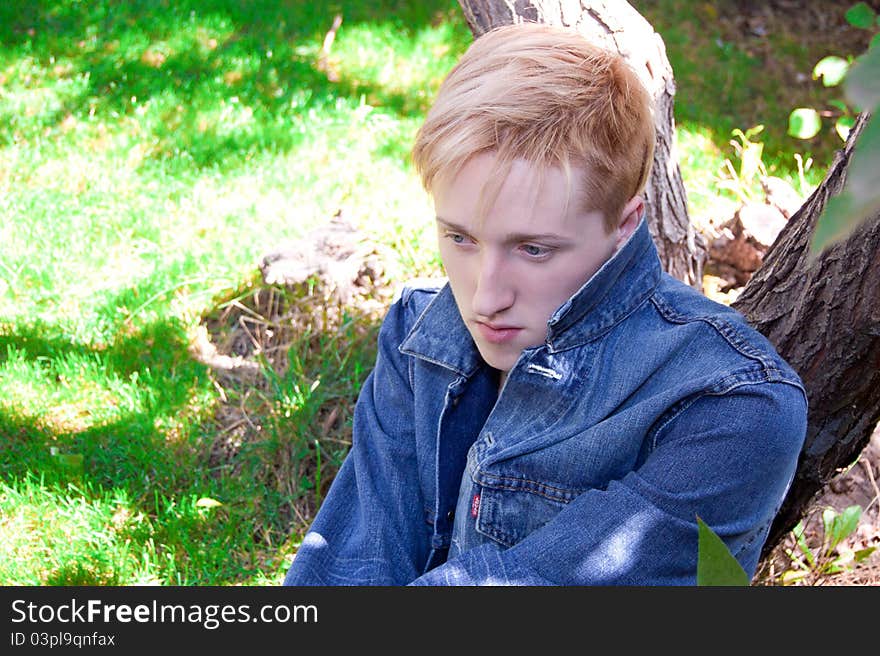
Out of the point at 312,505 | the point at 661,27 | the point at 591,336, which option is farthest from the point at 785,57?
the point at 591,336

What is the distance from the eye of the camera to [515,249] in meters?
1.74

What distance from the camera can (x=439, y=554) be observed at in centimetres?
216

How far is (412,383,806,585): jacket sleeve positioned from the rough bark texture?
46cm

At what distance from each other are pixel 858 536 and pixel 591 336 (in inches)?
61.1

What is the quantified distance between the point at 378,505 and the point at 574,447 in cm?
54

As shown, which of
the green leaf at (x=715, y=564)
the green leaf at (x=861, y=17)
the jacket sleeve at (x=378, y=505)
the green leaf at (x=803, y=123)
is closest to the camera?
Answer: the green leaf at (x=715, y=564)

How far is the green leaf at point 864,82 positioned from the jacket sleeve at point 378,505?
175 cm

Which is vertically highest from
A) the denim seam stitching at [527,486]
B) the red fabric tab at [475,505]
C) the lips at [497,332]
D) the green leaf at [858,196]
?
the green leaf at [858,196]

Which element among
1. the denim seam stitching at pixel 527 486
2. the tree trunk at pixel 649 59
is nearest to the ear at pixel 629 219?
the denim seam stitching at pixel 527 486

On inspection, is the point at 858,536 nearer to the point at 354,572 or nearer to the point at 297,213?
the point at 354,572

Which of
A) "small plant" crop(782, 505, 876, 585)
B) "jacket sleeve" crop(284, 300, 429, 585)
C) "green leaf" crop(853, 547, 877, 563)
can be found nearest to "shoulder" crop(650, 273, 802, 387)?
"jacket sleeve" crop(284, 300, 429, 585)

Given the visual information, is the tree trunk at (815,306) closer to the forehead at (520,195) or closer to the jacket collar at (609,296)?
the jacket collar at (609,296)

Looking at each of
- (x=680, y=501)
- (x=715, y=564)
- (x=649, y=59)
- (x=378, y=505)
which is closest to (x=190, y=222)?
(x=649, y=59)

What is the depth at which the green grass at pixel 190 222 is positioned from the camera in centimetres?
305
